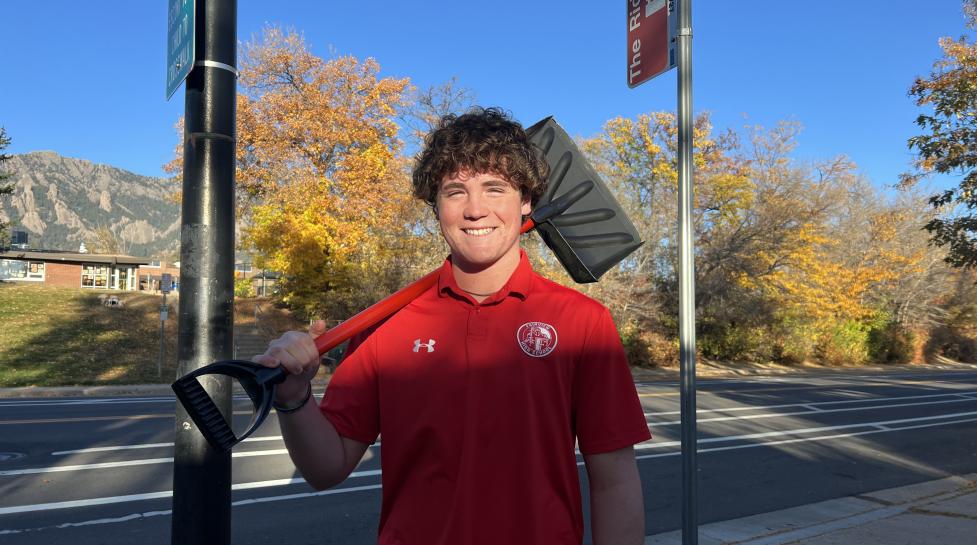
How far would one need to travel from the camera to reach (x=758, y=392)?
17.9 metres

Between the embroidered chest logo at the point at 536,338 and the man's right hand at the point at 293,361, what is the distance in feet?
1.71

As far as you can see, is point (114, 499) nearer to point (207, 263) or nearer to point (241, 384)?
point (207, 263)

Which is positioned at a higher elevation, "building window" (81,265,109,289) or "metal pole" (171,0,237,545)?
"building window" (81,265,109,289)

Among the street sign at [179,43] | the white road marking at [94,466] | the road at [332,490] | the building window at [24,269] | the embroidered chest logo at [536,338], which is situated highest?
the building window at [24,269]

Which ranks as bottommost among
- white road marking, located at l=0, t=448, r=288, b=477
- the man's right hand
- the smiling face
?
white road marking, located at l=0, t=448, r=288, b=477

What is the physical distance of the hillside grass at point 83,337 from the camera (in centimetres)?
1836

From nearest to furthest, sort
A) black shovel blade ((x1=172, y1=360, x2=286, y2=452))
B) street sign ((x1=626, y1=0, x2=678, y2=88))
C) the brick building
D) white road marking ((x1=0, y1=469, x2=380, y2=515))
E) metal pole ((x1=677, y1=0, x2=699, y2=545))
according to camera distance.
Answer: black shovel blade ((x1=172, y1=360, x2=286, y2=452)) < metal pole ((x1=677, y1=0, x2=699, y2=545)) < street sign ((x1=626, y1=0, x2=678, y2=88)) < white road marking ((x1=0, y1=469, x2=380, y2=515)) < the brick building

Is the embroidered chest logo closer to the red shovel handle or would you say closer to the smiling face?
the smiling face

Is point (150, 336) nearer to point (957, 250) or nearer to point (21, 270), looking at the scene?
point (957, 250)

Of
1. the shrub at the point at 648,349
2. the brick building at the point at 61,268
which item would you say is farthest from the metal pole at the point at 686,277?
the brick building at the point at 61,268

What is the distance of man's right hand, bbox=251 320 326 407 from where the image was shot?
1.67 m

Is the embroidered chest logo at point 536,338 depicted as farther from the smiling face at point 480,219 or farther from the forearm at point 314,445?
the forearm at point 314,445

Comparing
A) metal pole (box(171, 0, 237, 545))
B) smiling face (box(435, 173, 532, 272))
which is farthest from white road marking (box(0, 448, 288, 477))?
smiling face (box(435, 173, 532, 272))

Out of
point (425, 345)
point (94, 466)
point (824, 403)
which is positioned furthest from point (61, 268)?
point (425, 345)
